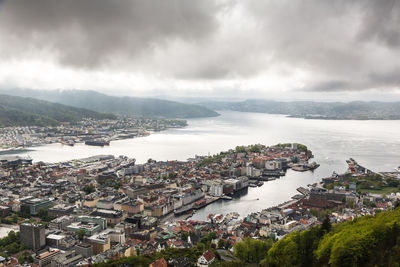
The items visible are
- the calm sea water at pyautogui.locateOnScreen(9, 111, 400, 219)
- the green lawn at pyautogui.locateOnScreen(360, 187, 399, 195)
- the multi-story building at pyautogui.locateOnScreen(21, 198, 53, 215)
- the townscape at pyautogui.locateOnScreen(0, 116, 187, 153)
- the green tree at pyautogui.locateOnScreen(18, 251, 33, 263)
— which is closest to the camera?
the green tree at pyautogui.locateOnScreen(18, 251, 33, 263)

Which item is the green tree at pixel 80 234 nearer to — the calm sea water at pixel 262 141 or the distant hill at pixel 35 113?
the calm sea water at pixel 262 141

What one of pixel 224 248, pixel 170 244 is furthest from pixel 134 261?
pixel 224 248

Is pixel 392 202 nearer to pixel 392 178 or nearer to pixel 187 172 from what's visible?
pixel 392 178

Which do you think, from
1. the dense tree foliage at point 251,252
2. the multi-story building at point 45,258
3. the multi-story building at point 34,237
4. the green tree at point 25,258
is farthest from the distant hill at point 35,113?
the dense tree foliage at point 251,252

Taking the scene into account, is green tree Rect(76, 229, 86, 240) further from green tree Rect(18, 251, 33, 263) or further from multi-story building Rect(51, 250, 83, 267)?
green tree Rect(18, 251, 33, 263)

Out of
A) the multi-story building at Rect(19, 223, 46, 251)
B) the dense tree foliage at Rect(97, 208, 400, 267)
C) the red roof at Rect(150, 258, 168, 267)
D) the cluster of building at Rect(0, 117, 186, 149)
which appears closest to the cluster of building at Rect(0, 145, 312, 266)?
the multi-story building at Rect(19, 223, 46, 251)

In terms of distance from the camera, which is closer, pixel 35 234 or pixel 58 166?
pixel 35 234
